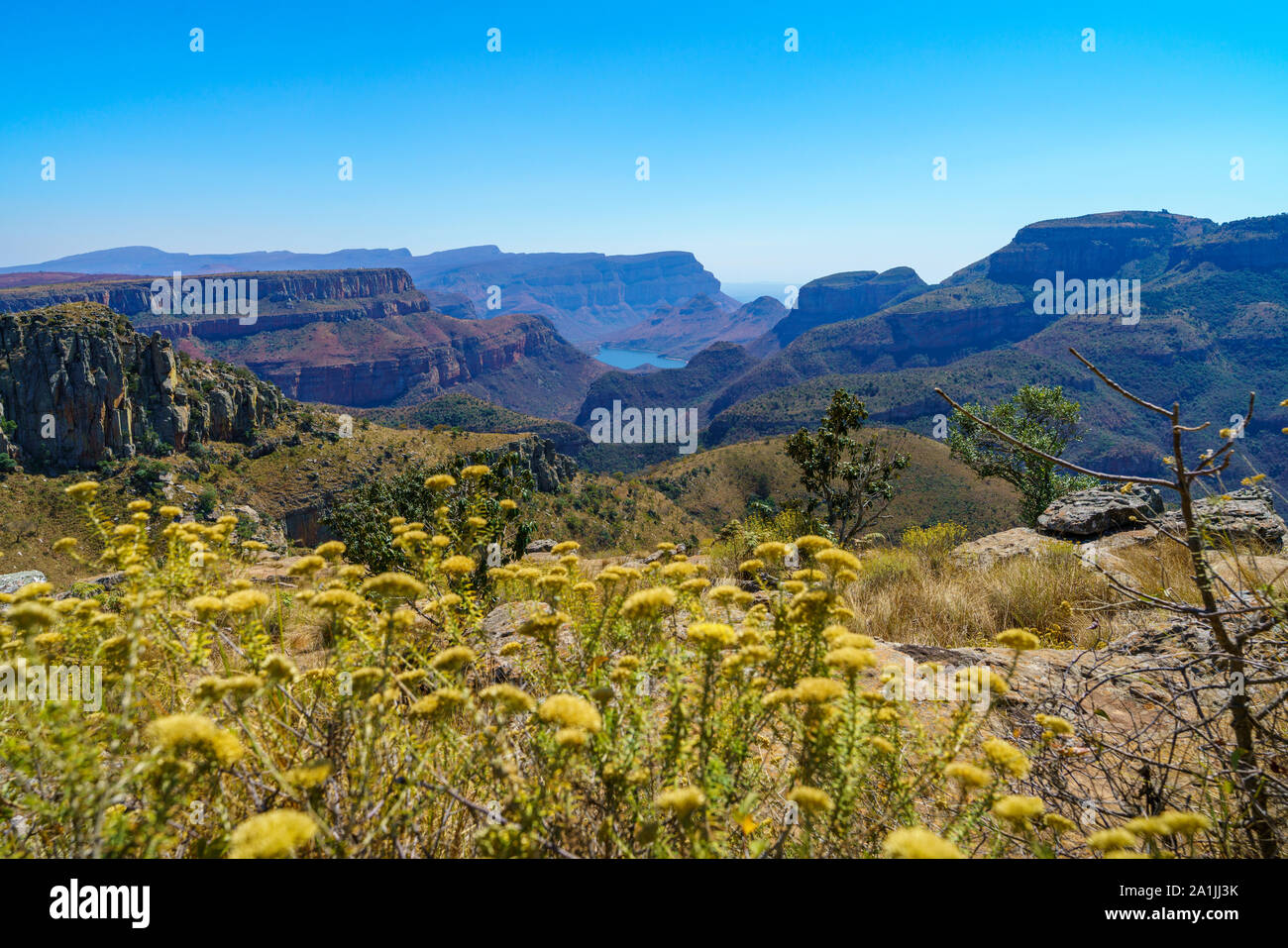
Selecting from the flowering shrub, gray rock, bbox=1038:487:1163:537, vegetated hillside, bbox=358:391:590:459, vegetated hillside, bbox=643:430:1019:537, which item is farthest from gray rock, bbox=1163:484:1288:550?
vegetated hillside, bbox=358:391:590:459

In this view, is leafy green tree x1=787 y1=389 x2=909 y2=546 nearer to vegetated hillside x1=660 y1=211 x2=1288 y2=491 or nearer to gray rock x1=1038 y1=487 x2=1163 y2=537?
gray rock x1=1038 y1=487 x2=1163 y2=537

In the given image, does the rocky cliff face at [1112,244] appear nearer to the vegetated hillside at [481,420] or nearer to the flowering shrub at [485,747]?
the vegetated hillside at [481,420]

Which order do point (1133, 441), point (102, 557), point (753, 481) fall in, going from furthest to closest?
point (1133, 441) < point (753, 481) < point (102, 557)

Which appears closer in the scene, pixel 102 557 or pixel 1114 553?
pixel 102 557

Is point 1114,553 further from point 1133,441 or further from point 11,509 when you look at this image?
point 1133,441
